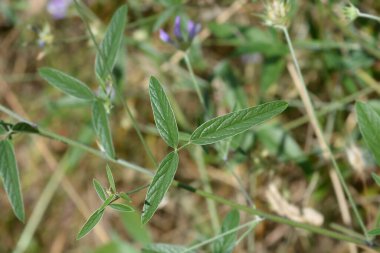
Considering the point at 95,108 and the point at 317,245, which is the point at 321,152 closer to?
the point at 317,245

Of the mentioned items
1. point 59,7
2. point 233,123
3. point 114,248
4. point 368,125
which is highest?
point 233,123

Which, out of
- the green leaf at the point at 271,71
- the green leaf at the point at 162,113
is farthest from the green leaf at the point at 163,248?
the green leaf at the point at 271,71

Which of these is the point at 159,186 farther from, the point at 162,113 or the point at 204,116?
the point at 204,116

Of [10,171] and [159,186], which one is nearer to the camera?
[159,186]

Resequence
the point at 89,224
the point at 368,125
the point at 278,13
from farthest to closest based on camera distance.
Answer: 1. the point at 278,13
2. the point at 368,125
3. the point at 89,224

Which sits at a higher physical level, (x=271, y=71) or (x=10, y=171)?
(x=10, y=171)

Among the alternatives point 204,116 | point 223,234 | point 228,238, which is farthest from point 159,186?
point 204,116

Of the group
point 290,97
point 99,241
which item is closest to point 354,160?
point 290,97

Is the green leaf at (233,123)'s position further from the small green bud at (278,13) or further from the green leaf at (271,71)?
the green leaf at (271,71)
